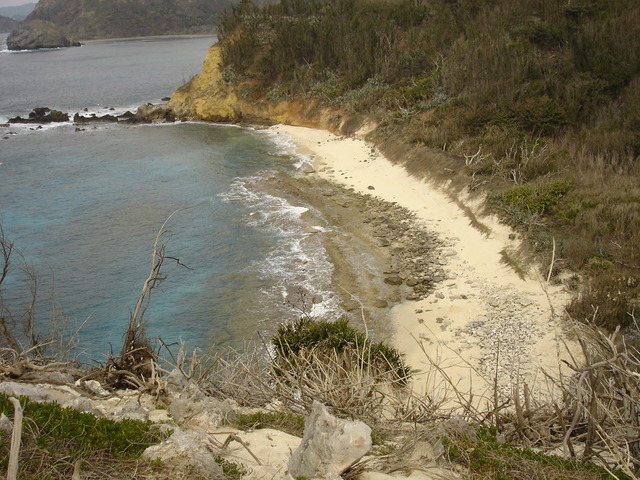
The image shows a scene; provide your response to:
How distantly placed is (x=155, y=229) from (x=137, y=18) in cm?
13960

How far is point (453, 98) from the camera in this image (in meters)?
24.6

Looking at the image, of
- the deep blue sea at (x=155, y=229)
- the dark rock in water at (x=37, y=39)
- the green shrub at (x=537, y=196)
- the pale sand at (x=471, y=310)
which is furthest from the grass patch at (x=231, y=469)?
the dark rock in water at (x=37, y=39)

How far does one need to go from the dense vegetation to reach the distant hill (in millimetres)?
108441

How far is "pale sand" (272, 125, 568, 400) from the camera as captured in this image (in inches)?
378

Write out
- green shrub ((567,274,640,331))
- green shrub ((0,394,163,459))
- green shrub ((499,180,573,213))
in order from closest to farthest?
green shrub ((0,394,163,459)) < green shrub ((567,274,640,331)) < green shrub ((499,180,573,213))

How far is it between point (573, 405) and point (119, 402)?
4.91 metres

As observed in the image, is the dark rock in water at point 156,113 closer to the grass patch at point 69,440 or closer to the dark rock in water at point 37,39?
the grass patch at point 69,440

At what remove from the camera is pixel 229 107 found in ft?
123

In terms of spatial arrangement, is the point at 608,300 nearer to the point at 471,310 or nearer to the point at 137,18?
the point at 471,310

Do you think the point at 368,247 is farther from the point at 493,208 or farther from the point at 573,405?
the point at 573,405

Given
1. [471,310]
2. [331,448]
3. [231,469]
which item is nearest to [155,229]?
[471,310]

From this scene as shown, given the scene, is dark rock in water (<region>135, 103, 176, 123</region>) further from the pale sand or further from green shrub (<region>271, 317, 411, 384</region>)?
green shrub (<region>271, 317, 411, 384</region>)

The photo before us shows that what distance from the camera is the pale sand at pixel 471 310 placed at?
9.61 metres

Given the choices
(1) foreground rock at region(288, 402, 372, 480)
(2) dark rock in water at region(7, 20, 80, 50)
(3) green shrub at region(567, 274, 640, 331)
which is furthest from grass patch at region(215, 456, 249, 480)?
(2) dark rock in water at region(7, 20, 80, 50)
